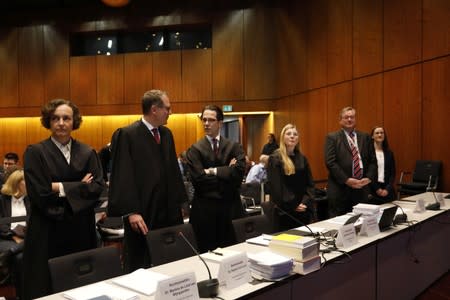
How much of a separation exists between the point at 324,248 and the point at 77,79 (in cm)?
1054

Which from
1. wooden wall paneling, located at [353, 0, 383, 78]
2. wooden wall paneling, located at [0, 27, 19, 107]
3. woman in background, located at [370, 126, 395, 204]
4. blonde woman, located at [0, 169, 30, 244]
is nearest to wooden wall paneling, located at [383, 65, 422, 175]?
wooden wall paneling, located at [353, 0, 383, 78]

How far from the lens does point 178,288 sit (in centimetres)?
147

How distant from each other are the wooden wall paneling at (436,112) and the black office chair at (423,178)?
0.49 feet

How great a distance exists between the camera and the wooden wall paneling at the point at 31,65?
37.4ft

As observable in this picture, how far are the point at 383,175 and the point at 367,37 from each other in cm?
314

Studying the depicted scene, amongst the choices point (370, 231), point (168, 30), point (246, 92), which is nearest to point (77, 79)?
point (168, 30)

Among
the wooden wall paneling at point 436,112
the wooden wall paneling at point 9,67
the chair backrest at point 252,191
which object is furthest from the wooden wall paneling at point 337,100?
the wooden wall paneling at point 9,67

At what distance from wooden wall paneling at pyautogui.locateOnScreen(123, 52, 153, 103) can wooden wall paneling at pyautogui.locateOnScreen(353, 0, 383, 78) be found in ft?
19.1

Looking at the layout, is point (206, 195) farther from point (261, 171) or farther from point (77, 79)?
point (77, 79)

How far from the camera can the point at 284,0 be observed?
943cm

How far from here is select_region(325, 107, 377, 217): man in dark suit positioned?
13.2 feet

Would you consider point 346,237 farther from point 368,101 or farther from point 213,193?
point 368,101

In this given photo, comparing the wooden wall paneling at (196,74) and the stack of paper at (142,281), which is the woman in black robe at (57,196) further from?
the wooden wall paneling at (196,74)

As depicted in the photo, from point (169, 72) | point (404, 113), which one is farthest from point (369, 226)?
point (169, 72)
